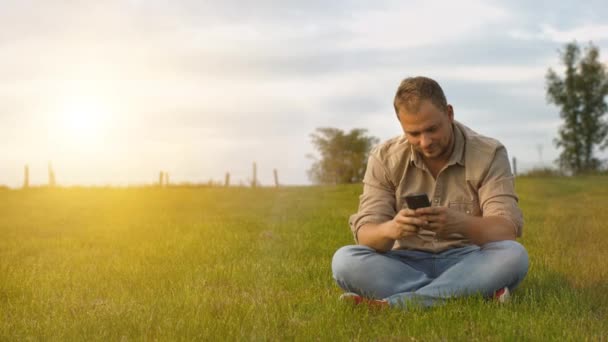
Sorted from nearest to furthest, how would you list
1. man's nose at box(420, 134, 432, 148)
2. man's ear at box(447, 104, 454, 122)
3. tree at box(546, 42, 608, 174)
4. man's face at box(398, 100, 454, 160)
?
man's face at box(398, 100, 454, 160)
man's nose at box(420, 134, 432, 148)
man's ear at box(447, 104, 454, 122)
tree at box(546, 42, 608, 174)

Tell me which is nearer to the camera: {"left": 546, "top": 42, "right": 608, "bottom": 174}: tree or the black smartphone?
the black smartphone

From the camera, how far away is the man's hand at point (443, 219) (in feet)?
18.3

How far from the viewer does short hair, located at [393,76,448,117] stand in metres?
5.76

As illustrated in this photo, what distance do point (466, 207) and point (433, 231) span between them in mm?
642

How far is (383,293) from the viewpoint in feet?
21.4

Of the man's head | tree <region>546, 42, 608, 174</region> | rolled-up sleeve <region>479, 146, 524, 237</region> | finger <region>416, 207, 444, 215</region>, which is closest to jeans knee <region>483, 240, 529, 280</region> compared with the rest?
rolled-up sleeve <region>479, 146, 524, 237</region>

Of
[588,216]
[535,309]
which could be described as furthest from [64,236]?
[588,216]

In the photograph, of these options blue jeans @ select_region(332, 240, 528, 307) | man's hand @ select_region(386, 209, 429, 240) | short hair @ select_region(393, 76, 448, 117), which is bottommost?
blue jeans @ select_region(332, 240, 528, 307)

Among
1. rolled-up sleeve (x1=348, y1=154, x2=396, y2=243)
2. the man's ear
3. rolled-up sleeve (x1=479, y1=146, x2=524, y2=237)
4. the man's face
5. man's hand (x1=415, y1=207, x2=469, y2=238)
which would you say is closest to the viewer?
man's hand (x1=415, y1=207, x2=469, y2=238)

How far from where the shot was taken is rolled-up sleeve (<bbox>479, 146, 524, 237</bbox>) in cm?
615

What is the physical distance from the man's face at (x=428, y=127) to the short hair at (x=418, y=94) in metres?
0.04

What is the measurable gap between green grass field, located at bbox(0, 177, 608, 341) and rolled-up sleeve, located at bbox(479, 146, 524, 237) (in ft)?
2.60

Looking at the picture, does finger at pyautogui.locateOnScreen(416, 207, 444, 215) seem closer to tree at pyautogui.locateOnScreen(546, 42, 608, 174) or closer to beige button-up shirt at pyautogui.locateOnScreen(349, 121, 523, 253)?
beige button-up shirt at pyautogui.locateOnScreen(349, 121, 523, 253)

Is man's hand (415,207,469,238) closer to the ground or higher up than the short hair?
closer to the ground
